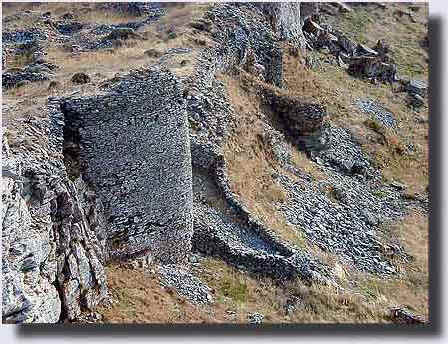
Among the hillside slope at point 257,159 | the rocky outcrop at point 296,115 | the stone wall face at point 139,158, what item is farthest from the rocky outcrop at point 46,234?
the rocky outcrop at point 296,115

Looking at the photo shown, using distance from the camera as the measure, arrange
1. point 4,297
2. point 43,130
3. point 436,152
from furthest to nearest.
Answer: point 436,152 → point 43,130 → point 4,297

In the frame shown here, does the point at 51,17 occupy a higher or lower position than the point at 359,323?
higher

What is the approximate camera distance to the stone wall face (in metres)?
11.7

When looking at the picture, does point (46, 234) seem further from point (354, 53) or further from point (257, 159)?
point (354, 53)

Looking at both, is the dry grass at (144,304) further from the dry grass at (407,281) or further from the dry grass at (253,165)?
the dry grass at (407,281)

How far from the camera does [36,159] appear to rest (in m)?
10.4

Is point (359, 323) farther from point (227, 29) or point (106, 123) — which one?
point (227, 29)

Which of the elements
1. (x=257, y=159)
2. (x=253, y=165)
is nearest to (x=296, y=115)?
(x=257, y=159)

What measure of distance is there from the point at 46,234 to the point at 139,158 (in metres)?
2.64

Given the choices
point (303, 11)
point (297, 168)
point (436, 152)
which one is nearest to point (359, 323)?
point (436, 152)

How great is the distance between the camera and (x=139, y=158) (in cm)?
1211

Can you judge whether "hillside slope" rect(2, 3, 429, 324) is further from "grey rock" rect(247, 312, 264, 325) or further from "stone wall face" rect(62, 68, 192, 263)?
"stone wall face" rect(62, 68, 192, 263)

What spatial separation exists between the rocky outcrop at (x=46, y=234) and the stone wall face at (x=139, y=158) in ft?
1.21

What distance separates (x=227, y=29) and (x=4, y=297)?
12106 mm
